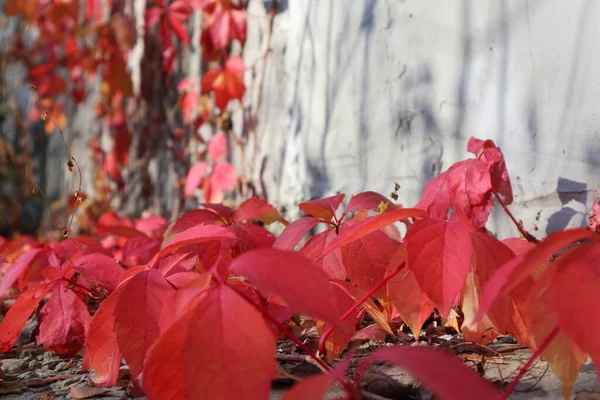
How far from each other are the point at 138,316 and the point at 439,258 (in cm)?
37

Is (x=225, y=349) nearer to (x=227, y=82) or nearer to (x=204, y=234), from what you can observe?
(x=204, y=234)

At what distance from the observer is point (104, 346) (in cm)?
86

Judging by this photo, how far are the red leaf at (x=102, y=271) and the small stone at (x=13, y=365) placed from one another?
260 millimetres

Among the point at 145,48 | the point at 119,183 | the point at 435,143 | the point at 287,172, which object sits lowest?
the point at 119,183

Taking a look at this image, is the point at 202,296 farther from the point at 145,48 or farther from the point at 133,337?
the point at 145,48

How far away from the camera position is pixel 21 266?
1.17m

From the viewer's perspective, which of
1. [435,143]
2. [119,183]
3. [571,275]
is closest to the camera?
[571,275]

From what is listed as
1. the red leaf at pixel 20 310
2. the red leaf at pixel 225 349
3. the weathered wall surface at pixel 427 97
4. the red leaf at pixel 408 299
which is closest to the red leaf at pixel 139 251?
the red leaf at pixel 20 310

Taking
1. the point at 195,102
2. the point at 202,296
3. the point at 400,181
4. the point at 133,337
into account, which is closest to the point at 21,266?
the point at 133,337

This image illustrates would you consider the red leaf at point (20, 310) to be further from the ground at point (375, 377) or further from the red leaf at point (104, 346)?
the red leaf at point (104, 346)

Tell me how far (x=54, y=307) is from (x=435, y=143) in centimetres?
89

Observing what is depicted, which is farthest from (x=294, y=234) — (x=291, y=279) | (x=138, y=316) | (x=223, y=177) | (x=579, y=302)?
(x=223, y=177)

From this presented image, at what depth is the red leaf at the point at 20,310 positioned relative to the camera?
1021 mm

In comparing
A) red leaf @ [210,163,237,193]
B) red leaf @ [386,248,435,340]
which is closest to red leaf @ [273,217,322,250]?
red leaf @ [386,248,435,340]
